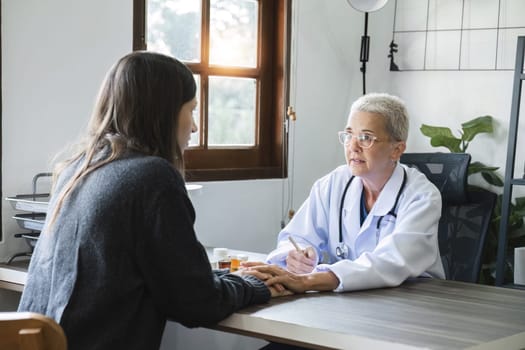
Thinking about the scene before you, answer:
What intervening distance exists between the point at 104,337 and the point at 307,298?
1.81 feet

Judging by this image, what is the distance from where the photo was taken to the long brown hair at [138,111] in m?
1.67

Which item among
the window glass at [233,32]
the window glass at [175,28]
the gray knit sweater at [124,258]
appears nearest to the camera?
the gray knit sweater at [124,258]

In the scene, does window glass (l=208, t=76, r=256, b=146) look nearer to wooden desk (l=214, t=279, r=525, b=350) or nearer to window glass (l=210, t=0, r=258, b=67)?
window glass (l=210, t=0, r=258, b=67)

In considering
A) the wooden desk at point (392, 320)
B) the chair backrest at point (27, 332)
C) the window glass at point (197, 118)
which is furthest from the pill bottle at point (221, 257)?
the chair backrest at point (27, 332)

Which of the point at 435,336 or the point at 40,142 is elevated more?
the point at 40,142

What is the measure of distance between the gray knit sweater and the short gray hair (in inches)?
36.9

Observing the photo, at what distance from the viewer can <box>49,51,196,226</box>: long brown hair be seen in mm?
1665

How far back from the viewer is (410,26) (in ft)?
13.0

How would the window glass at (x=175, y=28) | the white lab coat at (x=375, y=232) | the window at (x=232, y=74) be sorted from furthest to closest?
1. the window at (x=232, y=74)
2. the window glass at (x=175, y=28)
3. the white lab coat at (x=375, y=232)

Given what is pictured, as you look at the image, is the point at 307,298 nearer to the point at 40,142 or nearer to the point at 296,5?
the point at 40,142

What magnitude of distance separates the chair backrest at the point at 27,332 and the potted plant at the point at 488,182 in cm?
249

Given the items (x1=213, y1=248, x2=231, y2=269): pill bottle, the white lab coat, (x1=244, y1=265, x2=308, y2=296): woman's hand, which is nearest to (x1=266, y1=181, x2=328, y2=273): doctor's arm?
the white lab coat

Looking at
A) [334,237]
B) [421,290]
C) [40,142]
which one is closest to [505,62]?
[334,237]

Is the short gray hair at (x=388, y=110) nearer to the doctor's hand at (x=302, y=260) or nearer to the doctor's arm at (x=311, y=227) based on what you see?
the doctor's arm at (x=311, y=227)
